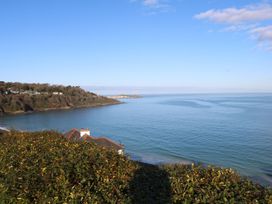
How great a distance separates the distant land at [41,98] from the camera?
119m

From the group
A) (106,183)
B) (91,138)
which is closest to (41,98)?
(91,138)

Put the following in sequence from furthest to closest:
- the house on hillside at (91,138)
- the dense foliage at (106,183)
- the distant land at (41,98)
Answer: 1. the distant land at (41,98)
2. the house on hillside at (91,138)
3. the dense foliage at (106,183)

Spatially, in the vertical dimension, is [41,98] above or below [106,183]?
below

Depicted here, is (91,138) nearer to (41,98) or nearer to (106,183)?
(106,183)

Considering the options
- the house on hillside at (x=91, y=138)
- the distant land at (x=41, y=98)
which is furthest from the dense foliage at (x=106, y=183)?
the distant land at (x=41, y=98)

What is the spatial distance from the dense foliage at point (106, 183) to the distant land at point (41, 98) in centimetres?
11174

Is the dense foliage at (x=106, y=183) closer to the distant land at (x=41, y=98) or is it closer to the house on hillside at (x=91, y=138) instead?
the house on hillside at (x=91, y=138)

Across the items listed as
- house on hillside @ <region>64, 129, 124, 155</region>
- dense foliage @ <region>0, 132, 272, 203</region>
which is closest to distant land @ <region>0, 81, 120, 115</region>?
house on hillside @ <region>64, 129, 124, 155</region>

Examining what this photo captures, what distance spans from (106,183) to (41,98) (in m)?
134

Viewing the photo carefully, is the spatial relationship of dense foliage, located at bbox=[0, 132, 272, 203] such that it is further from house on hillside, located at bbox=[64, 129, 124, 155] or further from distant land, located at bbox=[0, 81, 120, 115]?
distant land, located at bbox=[0, 81, 120, 115]

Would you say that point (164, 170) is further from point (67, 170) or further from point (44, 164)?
point (44, 164)

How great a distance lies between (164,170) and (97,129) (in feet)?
219

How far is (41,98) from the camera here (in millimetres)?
135000

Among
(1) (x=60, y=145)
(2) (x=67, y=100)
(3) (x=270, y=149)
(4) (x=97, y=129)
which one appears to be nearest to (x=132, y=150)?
(3) (x=270, y=149)
